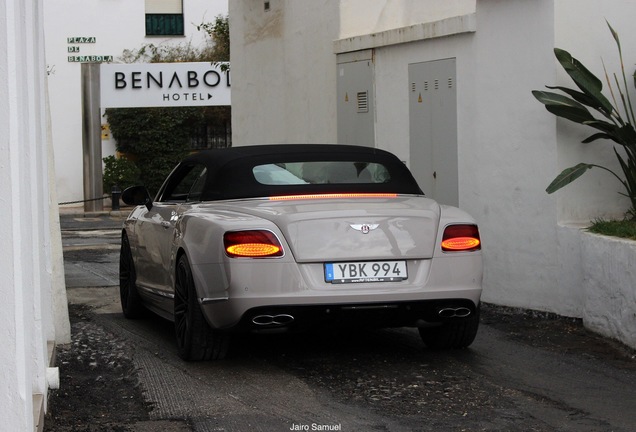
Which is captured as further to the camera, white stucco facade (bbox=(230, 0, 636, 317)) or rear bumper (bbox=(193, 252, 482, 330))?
white stucco facade (bbox=(230, 0, 636, 317))

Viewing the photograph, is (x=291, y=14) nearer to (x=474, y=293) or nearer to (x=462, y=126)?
(x=462, y=126)

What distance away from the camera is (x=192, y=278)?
7.53 m

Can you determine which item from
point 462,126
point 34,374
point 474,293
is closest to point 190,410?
point 34,374

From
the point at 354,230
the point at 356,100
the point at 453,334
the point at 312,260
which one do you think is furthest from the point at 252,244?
the point at 356,100

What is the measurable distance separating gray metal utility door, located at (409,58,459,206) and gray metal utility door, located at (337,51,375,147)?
118cm

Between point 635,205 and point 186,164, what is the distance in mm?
3706

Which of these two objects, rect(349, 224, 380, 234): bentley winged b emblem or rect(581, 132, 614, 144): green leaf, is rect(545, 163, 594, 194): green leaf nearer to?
Result: rect(581, 132, 614, 144): green leaf

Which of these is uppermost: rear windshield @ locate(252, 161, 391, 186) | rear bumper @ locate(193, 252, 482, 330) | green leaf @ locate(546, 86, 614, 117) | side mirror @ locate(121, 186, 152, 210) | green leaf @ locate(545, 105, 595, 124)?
green leaf @ locate(546, 86, 614, 117)

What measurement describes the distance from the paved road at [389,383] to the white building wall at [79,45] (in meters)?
22.4

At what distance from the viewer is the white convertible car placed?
705 centimetres

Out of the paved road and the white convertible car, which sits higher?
the white convertible car

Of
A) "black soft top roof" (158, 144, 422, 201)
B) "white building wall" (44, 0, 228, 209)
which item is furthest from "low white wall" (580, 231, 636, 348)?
"white building wall" (44, 0, 228, 209)

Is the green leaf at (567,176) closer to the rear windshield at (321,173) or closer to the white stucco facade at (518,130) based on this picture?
the white stucco facade at (518,130)

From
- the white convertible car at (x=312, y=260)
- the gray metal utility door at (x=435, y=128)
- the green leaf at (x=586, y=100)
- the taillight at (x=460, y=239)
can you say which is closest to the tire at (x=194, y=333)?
the white convertible car at (x=312, y=260)
